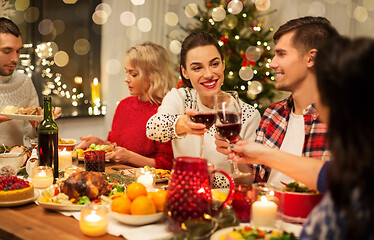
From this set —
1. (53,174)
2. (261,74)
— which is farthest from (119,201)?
(261,74)

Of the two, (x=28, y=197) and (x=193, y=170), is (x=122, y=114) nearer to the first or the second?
(x=28, y=197)

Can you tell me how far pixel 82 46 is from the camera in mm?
5090

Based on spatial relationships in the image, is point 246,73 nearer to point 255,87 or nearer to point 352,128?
point 255,87

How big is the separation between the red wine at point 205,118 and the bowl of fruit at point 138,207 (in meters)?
0.39

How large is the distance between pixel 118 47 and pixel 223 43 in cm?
178

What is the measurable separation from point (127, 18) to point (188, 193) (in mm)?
4612

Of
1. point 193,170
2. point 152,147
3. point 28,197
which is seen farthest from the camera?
point 152,147

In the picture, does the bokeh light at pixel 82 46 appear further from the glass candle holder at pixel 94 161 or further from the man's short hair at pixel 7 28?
the glass candle holder at pixel 94 161

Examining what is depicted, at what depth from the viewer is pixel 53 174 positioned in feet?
5.88

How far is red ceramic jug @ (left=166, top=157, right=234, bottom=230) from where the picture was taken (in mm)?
1098

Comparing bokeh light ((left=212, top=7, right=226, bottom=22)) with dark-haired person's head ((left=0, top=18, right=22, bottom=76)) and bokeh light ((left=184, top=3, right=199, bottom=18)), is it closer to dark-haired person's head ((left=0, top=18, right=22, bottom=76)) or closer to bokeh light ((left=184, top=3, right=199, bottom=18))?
bokeh light ((left=184, top=3, right=199, bottom=18))

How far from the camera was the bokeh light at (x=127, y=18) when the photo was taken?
17.3ft

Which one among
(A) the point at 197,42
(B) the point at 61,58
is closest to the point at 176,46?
(B) the point at 61,58

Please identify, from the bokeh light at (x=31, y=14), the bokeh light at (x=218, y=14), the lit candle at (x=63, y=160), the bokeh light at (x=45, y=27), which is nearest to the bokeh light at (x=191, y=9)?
the bokeh light at (x=218, y=14)
